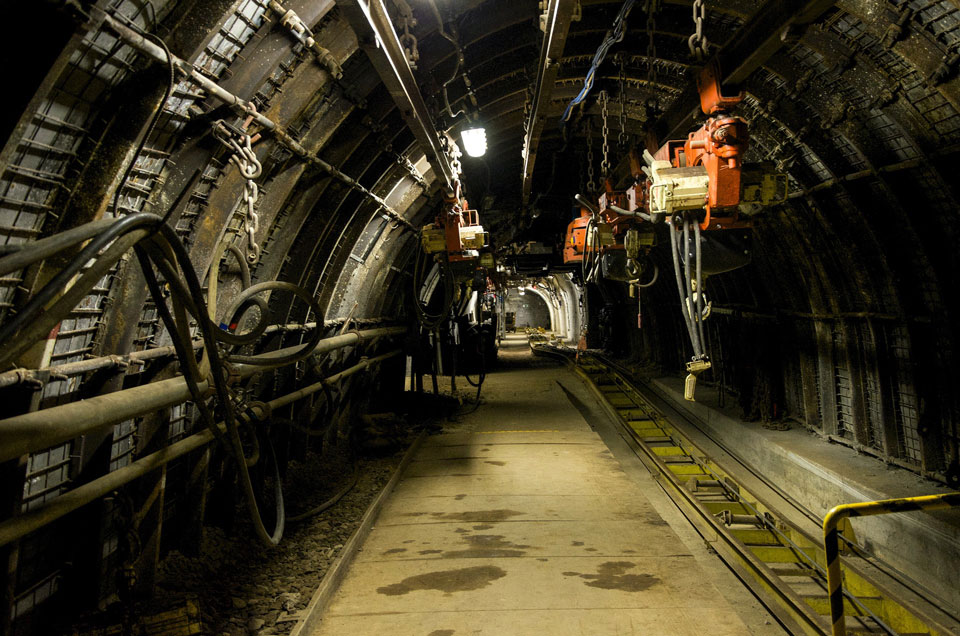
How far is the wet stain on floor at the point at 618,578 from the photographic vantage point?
11.7 ft

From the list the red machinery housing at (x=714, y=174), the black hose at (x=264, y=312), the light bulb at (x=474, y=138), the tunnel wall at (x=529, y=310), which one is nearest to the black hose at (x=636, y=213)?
the red machinery housing at (x=714, y=174)

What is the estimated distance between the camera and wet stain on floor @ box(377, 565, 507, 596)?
3604mm

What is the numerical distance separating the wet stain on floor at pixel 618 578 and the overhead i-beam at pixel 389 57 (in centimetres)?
389

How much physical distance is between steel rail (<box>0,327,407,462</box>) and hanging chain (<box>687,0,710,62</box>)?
3.59 metres

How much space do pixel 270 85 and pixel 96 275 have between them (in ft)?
8.64

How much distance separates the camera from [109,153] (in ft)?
7.89

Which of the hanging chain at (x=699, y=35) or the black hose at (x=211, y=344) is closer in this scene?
the black hose at (x=211, y=344)

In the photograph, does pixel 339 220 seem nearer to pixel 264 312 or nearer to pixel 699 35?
pixel 264 312

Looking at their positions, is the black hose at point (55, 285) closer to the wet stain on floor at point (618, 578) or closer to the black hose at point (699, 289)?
the black hose at point (699, 289)

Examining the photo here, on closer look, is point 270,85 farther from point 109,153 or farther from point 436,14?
point 436,14

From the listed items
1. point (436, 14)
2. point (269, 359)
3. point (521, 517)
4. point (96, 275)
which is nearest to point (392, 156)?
point (436, 14)

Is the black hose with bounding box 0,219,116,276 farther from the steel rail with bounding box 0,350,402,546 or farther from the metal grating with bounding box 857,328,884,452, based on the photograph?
the metal grating with bounding box 857,328,884,452

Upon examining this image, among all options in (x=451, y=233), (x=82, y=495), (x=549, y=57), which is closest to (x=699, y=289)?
(x=549, y=57)

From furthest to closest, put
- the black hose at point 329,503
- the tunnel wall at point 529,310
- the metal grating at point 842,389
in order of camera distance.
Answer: the tunnel wall at point 529,310, the metal grating at point 842,389, the black hose at point 329,503
